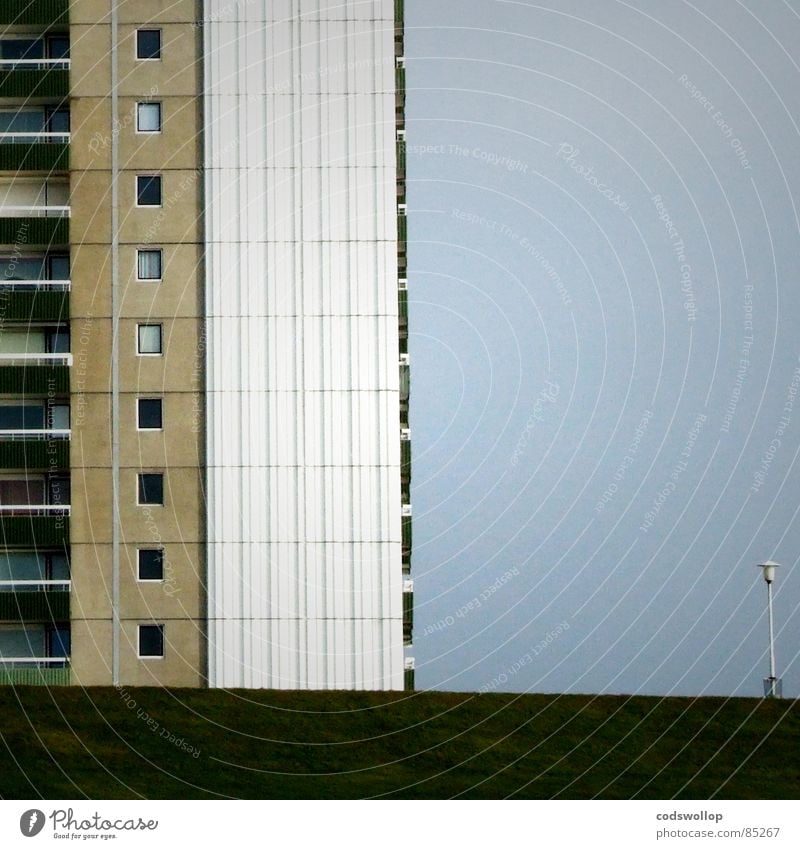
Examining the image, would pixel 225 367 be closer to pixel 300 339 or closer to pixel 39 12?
pixel 300 339

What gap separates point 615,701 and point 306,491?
11.0 m

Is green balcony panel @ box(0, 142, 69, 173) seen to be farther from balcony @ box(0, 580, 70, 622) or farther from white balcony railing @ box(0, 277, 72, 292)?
balcony @ box(0, 580, 70, 622)

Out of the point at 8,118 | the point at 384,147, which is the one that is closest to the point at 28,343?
the point at 8,118

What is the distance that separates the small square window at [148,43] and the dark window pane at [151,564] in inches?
488

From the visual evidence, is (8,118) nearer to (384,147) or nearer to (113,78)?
(113,78)

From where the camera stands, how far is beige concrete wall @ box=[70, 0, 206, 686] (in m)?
46.5

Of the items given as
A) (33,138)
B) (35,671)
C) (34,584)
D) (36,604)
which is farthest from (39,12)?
(35,671)

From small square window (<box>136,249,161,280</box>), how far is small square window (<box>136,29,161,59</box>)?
16.2 ft

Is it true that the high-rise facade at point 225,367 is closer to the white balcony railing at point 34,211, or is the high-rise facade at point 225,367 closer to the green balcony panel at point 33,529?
the green balcony panel at point 33,529

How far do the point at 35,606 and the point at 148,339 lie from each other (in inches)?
282

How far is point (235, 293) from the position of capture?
46.8m

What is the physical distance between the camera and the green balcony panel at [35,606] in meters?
46.4

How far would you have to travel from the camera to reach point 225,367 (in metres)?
46.5

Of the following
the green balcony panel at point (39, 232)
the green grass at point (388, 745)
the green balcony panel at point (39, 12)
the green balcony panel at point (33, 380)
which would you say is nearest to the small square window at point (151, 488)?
the green balcony panel at point (33, 380)
